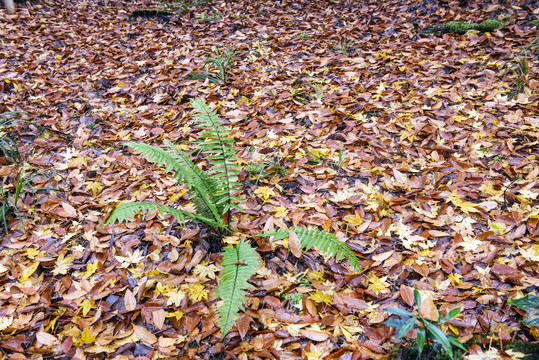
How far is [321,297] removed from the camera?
6.56 feet

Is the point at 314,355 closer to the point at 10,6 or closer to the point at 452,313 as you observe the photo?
the point at 452,313

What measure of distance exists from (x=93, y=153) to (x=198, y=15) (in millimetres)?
3745

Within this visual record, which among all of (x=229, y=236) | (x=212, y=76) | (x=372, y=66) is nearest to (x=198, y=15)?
(x=212, y=76)

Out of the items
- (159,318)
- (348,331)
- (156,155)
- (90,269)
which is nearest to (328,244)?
(348,331)

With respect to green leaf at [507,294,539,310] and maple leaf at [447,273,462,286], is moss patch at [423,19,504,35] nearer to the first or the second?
maple leaf at [447,273,462,286]

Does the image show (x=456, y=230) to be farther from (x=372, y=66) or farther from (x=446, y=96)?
(x=372, y=66)

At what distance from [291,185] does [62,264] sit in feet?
5.93

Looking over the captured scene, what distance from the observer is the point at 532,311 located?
1545 millimetres

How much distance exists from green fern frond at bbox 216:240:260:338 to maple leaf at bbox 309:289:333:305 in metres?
0.44

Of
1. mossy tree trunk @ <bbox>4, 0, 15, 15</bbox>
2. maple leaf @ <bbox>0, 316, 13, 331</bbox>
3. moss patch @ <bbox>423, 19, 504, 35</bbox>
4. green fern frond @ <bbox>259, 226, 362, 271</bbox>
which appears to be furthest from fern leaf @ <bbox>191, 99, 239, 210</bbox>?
mossy tree trunk @ <bbox>4, 0, 15, 15</bbox>

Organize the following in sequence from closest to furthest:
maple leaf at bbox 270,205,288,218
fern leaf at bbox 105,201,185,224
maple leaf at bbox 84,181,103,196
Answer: fern leaf at bbox 105,201,185,224 < maple leaf at bbox 270,205,288,218 < maple leaf at bbox 84,181,103,196

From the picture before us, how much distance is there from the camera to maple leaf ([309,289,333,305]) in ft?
6.49

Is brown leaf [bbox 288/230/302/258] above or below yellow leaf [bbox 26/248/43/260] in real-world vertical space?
above

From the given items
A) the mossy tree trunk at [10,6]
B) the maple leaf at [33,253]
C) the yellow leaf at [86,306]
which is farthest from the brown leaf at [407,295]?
the mossy tree trunk at [10,6]
